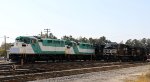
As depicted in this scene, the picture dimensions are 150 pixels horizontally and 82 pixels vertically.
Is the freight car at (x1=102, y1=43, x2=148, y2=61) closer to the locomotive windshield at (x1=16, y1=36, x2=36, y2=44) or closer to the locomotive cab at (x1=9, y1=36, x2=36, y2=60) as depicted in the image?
the locomotive cab at (x1=9, y1=36, x2=36, y2=60)

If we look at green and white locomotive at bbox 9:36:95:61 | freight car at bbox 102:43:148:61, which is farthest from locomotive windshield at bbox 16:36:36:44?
freight car at bbox 102:43:148:61

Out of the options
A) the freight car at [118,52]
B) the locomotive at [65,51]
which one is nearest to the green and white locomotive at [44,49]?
the locomotive at [65,51]

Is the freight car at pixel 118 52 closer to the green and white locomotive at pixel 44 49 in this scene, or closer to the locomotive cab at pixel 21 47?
the green and white locomotive at pixel 44 49

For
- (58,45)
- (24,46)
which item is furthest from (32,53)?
(58,45)

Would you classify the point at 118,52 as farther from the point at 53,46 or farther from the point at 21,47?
the point at 21,47

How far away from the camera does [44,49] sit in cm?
3991

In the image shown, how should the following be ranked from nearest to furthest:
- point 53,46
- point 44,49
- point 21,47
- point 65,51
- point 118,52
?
point 21,47 → point 44,49 → point 53,46 → point 65,51 → point 118,52

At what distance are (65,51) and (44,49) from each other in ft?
19.3

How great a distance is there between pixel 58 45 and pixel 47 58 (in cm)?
331

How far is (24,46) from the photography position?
36625 mm

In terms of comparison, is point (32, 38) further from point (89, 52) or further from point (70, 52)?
point (89, 52)

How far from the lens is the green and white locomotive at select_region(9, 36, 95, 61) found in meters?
36.3

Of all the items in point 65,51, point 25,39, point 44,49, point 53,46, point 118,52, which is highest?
point 25,39

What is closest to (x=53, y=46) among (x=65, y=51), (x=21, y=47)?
(x=65, y=51)
